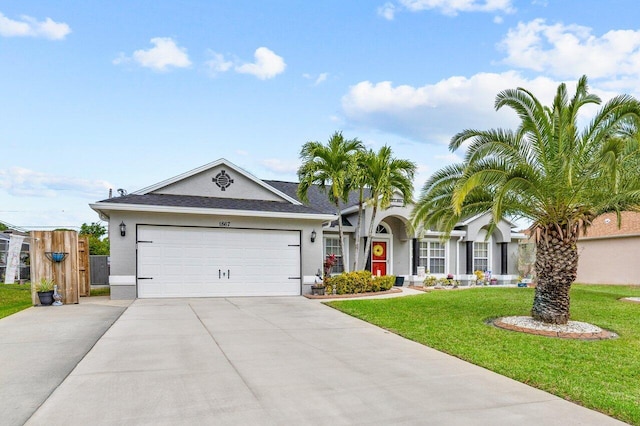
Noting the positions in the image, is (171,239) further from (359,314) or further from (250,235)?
(359,314)

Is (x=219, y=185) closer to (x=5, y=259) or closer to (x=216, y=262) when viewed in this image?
(x=216, y=262)

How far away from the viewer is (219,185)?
15.3 metres

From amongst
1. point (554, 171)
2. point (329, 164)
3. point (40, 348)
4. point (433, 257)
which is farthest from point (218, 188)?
point (433, 257)

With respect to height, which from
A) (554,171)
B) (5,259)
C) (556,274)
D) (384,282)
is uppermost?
(554,171)

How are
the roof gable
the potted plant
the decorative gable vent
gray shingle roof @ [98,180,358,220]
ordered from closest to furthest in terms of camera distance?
the potted plant
gray shingle roof @ [98,180,358,220]
the roof gable
the decorative gable vent

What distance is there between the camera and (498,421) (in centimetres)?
418

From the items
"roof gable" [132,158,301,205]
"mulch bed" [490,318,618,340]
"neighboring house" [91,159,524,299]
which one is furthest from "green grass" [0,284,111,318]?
"mulch bed" [490,318,618,340]

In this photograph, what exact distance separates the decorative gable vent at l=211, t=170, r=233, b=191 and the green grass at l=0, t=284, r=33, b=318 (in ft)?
22.1

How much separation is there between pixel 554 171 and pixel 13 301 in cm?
1563

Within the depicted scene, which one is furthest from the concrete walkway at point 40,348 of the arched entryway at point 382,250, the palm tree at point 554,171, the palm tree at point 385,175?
the arched entryway at point 382,250

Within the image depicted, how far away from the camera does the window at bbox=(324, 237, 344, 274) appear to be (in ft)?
59.8

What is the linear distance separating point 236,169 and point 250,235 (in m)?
2.52

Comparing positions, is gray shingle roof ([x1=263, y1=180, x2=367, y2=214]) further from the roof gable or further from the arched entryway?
the roof gable

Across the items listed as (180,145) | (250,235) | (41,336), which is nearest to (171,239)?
(250,235)
